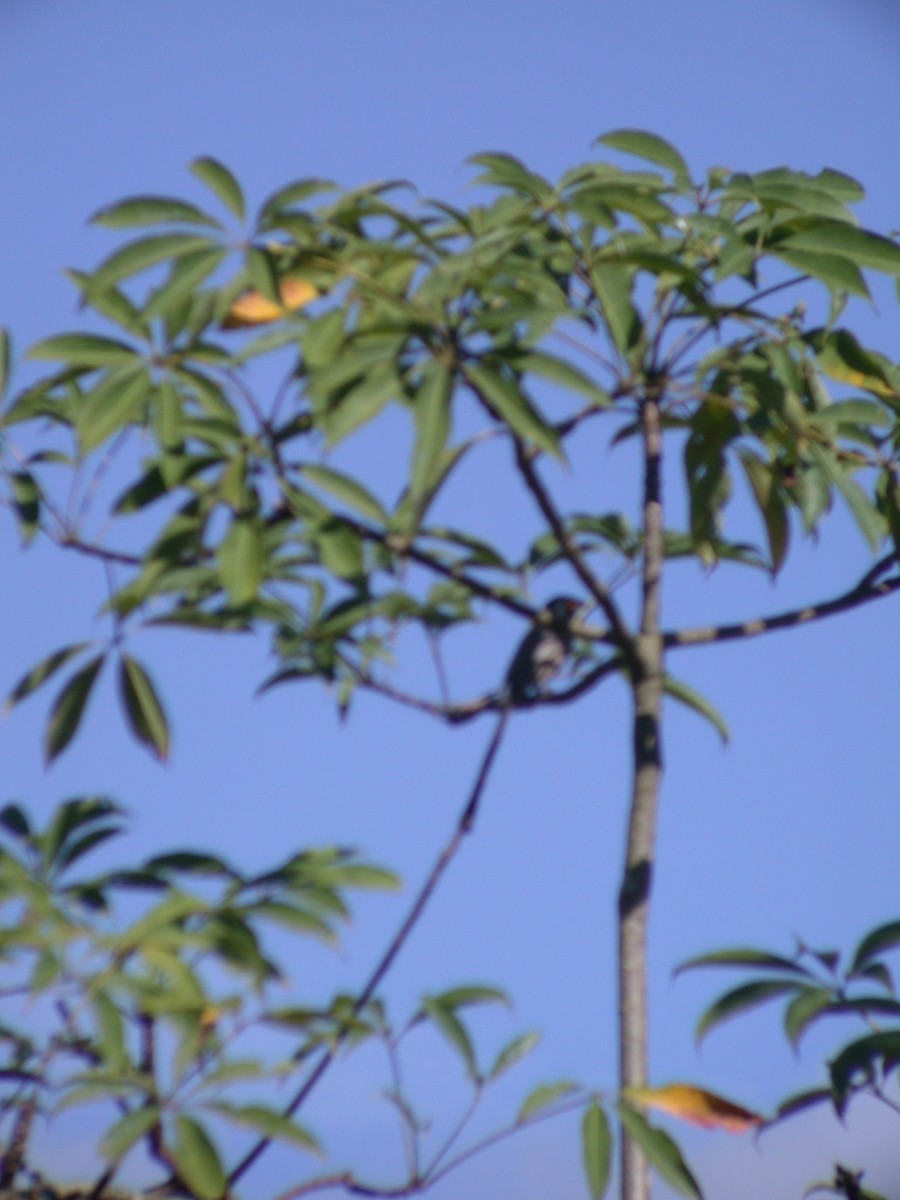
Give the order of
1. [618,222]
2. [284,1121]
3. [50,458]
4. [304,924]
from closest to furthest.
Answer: [284,1121] < [304,924] < [618,222] < [50,458]

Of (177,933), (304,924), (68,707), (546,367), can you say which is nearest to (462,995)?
(304,924)

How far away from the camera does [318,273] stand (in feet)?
7.28

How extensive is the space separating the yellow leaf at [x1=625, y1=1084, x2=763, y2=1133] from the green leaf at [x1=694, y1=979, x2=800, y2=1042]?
145 mm

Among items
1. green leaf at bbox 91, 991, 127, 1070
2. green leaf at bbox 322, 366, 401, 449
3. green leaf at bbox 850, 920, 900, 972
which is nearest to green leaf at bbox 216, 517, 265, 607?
green leaf at bbox 322, 366, 401, 449

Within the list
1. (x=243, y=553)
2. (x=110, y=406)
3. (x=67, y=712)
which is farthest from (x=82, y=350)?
(x=67, y=712)

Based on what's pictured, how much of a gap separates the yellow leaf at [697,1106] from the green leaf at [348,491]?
2.96 feet

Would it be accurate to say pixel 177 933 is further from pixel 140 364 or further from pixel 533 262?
pixel 533 262

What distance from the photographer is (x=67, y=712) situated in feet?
7.41

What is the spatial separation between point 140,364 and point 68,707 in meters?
0.56

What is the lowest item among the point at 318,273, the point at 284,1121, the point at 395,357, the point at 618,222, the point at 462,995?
the point at 284,1121

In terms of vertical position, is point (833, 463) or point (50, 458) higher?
point (50, 458)

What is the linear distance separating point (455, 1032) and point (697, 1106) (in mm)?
361

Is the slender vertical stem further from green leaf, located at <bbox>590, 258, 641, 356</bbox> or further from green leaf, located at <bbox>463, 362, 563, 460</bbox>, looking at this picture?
green leaf, located at <bbox>463, 362, 563, 460</bbox>

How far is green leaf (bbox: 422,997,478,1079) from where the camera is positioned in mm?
2041
